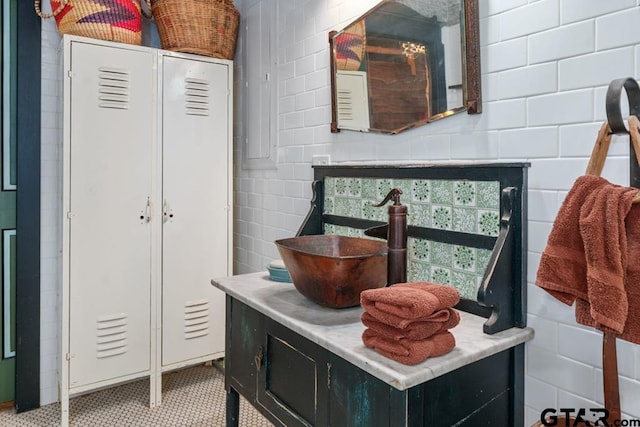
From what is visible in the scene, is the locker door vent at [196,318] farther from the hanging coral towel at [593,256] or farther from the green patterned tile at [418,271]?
the hanging coral towel at [593,256]

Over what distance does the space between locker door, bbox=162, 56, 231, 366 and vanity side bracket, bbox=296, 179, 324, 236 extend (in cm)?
85

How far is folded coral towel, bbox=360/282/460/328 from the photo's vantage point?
1125 mm

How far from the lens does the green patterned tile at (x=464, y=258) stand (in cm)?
152

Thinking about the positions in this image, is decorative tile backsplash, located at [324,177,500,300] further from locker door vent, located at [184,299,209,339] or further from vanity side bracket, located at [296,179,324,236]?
locker door vent, located at [184,299,209,339]

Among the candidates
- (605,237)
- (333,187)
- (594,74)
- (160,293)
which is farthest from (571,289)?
(160,293)

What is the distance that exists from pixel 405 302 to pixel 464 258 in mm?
497

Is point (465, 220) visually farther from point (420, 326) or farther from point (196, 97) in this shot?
point (196, 97)

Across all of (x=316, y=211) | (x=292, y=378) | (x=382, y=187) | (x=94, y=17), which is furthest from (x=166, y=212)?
(x=292, y=378)

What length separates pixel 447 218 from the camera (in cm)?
160

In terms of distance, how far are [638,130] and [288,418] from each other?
129 centimetres

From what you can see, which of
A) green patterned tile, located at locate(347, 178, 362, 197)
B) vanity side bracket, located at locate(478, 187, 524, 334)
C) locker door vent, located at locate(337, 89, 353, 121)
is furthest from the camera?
locker door vent, located at locate(337, 89, 353, 121)

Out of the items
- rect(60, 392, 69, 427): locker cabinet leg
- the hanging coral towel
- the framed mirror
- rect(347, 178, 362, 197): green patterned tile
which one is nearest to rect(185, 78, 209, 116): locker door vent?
the framed mirror

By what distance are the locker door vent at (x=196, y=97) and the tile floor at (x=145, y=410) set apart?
5.48ft

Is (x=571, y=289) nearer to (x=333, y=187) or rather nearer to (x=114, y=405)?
(x=333, y=187)
